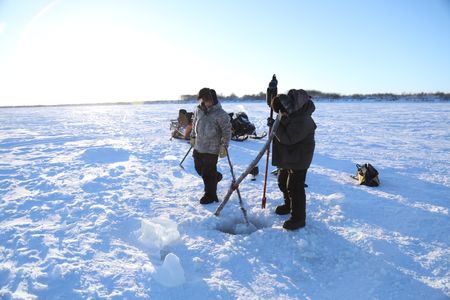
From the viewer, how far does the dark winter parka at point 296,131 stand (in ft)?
13.1

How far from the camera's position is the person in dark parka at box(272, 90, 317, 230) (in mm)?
4023

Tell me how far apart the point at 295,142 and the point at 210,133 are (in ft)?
4.92

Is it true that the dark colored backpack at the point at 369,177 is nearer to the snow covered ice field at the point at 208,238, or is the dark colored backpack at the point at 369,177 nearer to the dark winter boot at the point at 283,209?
the snow covered ice field at the point at 208,238

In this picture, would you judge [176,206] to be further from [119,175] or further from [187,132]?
[187,132]

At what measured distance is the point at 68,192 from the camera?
19.3 ft

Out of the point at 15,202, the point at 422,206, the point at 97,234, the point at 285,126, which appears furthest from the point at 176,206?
the point at 422,206

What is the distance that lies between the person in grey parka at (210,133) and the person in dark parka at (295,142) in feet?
3.28

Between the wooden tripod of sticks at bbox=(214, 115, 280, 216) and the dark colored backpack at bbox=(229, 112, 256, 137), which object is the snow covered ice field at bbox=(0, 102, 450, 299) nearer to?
the wooden tripod of sticks at bbox=(214, 115, 280, 216)

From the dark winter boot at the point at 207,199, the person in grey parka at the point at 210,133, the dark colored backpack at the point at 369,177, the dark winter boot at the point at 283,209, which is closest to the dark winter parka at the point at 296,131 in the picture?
the dark winter boot at the point at 283,209

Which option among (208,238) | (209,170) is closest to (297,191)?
(208,238)

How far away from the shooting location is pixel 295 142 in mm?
4086

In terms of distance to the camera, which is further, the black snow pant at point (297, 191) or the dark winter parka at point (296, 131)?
the black snow pant at point (297, 191)

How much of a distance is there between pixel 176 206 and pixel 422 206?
3.90 metres

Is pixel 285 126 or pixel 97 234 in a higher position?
pixel 285 126
